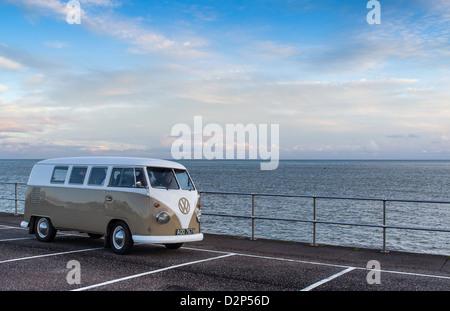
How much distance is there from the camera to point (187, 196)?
1073cm

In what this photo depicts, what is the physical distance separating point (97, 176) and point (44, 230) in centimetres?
241

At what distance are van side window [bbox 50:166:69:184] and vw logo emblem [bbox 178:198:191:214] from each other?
3.25 metres

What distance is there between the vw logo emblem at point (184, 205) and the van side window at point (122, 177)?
3.66 feet

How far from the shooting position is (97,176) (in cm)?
1102

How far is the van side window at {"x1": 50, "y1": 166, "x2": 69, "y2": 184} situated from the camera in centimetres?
1174

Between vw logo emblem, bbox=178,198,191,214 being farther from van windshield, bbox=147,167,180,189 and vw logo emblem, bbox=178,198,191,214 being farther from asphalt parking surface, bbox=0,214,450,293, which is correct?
asphalt parking surface, bbox=0,214,450,293

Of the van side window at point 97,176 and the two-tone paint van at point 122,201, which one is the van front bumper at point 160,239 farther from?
the van side window at point 97,176

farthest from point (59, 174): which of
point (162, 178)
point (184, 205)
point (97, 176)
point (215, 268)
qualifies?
point (215, 268)

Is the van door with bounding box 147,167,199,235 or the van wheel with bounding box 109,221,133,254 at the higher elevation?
the van door with bounding box 147,167,199,235

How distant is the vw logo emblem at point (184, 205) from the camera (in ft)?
34.2

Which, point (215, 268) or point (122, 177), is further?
point (122, 177)

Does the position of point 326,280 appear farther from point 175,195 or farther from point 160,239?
point 175,195

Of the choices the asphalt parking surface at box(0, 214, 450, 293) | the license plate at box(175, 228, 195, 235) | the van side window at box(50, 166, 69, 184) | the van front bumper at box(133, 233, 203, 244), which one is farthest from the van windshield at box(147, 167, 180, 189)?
the van side window at box(50, 166, 69, 184)
